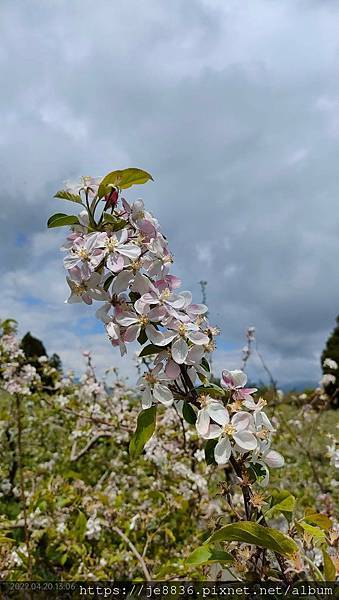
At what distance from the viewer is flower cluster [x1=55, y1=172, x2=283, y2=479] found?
1.18 meters

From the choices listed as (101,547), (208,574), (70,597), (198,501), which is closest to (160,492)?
(198,501)

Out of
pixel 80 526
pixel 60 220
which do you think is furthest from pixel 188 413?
pixel 80 526

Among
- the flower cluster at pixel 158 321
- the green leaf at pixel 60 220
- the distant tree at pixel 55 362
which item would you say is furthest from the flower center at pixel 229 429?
the distant tree at pixel 55 362

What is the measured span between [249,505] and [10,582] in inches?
70.1

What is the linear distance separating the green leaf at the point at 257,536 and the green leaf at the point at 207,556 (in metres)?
0.08

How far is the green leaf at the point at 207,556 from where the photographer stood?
1090 mm

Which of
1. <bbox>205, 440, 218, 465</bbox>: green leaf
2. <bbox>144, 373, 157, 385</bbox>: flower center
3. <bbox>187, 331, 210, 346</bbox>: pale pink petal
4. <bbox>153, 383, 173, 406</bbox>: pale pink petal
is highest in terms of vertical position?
<bbox>187, 331, 210, 346</bbox>: pale pink petal

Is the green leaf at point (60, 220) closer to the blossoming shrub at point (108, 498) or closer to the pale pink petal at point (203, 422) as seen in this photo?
the pale pink petal at point (203, 422)

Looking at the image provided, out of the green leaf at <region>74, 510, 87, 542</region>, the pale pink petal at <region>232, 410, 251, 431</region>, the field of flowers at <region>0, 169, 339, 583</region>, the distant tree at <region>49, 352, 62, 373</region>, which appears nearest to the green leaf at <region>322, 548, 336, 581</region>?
the field of flowers at <region>0, 169, 339, 583</region>

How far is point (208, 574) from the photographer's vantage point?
146cm

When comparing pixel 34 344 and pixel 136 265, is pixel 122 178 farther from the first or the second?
pixel 34 344

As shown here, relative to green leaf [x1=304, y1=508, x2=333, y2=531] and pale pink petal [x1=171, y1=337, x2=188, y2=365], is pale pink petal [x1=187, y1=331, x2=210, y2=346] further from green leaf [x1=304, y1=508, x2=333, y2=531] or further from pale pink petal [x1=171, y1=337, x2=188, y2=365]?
green leaf [x1=304, y1=508, x2=333, y2=531]

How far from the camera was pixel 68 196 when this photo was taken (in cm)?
132

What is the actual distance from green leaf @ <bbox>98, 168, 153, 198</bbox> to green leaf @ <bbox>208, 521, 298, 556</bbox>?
28.5 inches
